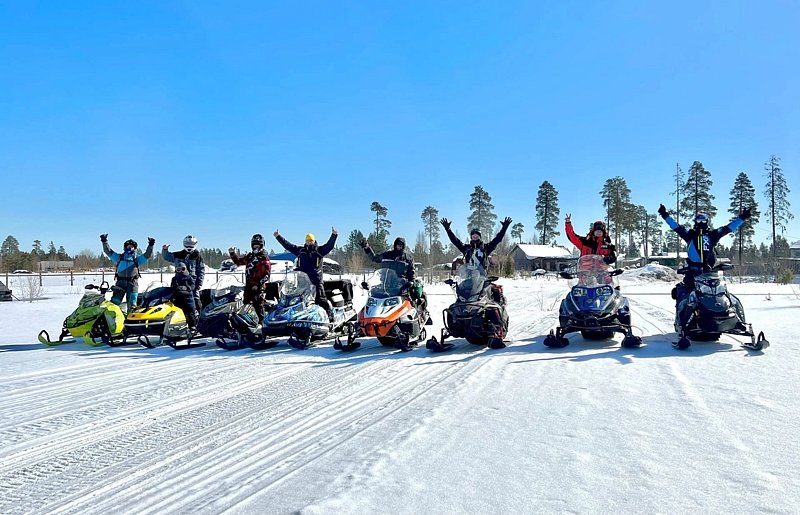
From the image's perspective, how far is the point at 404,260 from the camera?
10016 millimetres

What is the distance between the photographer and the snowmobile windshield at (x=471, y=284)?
9.05 meters

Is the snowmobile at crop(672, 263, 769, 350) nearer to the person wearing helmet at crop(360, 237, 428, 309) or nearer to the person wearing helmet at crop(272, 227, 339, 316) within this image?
the person wearing helmet at crop(360, 237, 428, 309)

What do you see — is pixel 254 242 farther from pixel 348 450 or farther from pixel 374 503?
pixel 374 503

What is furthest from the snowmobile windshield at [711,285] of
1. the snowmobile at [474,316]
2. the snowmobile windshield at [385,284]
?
the snowmobile windshield at [385,284]

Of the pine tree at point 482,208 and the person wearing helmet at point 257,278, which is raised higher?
the pine tree at point 482,208

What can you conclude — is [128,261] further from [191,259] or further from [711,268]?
[711,268]

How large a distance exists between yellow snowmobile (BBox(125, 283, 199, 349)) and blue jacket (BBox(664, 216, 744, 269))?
9.20 metres

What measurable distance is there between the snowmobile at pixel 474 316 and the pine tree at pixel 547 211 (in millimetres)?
65405

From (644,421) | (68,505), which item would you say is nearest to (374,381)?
(644,421)

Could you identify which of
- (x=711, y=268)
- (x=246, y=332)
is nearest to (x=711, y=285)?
(x=711, y=268)

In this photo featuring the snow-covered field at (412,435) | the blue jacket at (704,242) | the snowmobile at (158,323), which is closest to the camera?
the snow-covered field at (412,435)

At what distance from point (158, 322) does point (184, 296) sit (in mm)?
982

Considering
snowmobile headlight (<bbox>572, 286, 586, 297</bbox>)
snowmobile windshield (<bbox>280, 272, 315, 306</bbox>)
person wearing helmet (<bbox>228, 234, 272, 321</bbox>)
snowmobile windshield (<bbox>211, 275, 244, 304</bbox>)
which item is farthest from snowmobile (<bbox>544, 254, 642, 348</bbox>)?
snowmobile windshield (<bbox>211, 275, 244, 304</bbox>)

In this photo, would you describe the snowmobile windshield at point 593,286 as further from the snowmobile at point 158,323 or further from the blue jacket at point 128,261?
the blue jacket at point 128,261
